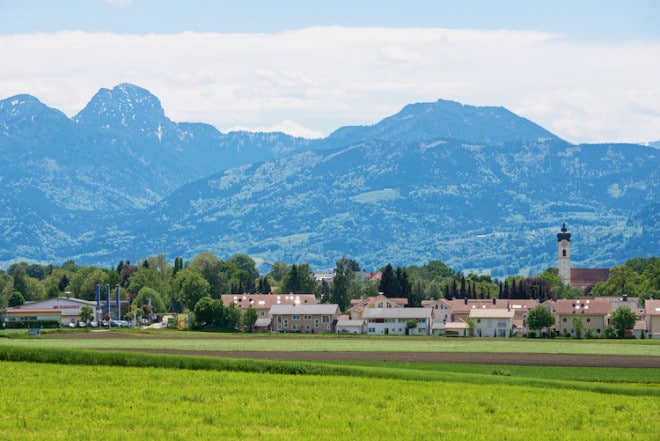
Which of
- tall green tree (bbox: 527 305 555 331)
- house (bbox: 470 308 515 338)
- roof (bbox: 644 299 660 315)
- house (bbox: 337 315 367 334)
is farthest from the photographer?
house (bbox: 337 315 367 334)

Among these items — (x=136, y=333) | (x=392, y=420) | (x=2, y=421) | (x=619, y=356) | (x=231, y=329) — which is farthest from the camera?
(x=231, y=329)

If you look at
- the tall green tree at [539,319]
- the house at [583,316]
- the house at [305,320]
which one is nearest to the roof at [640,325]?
the house at [583,316]

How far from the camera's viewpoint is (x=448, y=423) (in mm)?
43250

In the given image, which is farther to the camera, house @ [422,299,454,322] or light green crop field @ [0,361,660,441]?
house @ [422,299,454,322]

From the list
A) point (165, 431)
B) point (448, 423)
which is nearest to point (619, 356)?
point (448, 423)

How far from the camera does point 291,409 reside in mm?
45344

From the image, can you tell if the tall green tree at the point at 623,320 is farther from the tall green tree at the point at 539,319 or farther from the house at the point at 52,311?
the house at the point at 52,311

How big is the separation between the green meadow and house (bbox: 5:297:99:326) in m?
124

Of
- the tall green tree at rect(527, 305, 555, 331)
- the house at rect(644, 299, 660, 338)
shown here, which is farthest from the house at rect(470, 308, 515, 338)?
the house at rect(644, 299, 660, 338)

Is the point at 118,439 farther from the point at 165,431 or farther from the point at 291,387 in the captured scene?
the point at 291,387

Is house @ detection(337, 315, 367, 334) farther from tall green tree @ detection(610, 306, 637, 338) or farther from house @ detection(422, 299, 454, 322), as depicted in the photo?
tall green tree @ detection(610, 306, 637, 338)

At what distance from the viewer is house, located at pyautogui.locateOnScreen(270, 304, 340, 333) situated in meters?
186

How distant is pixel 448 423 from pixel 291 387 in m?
11.7

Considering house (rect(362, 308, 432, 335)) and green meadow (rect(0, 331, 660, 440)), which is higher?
house (rect(362, 308, 432, 335))
